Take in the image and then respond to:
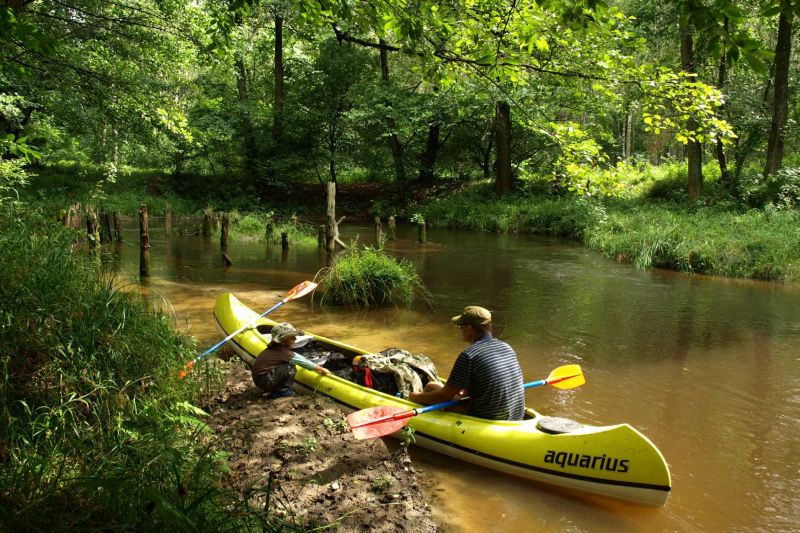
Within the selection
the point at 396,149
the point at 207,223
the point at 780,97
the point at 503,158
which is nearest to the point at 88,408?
the point at 207,223

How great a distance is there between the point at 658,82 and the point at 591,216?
568 inches

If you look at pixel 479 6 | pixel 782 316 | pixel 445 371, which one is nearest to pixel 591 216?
pixel 782 316

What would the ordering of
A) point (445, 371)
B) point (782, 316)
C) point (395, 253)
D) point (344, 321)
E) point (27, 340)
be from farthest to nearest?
point (395, 253) < point (782, 316) < point (344, 321) < point (445, 371) < point (27, 340)

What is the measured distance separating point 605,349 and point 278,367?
4597 mm

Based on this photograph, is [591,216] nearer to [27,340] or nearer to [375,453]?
[375,453]

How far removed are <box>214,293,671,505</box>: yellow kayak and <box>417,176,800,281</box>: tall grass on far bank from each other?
1017cm

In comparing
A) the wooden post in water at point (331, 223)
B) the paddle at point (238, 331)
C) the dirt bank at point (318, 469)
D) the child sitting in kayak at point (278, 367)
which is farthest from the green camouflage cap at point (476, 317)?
the wooden post in water at point (331, 223)

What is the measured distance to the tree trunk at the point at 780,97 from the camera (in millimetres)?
15422

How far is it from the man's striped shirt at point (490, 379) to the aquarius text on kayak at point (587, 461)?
1.68 ft

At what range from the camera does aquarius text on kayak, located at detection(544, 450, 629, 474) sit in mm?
3937

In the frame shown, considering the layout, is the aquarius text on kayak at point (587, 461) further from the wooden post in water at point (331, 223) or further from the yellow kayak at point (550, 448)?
the wooden post in water at point (331, 223)

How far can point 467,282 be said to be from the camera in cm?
1189

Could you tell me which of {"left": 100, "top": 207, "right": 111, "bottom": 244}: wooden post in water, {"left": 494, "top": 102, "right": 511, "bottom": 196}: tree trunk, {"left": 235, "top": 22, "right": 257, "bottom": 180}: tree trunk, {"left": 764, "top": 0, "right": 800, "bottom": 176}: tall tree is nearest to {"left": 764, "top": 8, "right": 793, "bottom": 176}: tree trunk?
{"left": 764, "top": 0, "right": 800, "bottom": 176}: tall tree

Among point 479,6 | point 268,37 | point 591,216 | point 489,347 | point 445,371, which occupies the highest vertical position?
point 268,37
